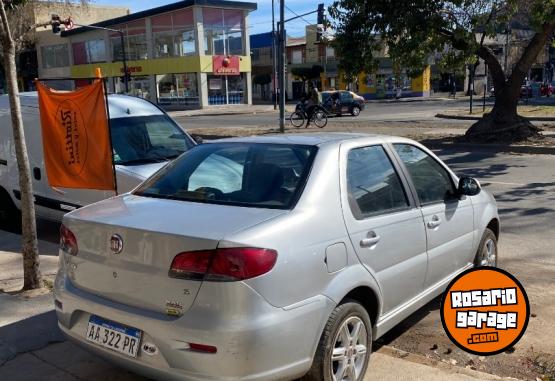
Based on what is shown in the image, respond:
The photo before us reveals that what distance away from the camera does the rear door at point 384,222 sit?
3359 millimetres

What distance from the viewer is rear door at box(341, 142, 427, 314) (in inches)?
132

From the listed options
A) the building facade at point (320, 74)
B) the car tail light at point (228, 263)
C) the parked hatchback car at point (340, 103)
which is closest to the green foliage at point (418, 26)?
the car tail light at point (228, 263)

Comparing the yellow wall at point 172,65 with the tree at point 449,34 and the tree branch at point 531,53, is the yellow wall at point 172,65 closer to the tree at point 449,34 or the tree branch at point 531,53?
the tree at point 449,34

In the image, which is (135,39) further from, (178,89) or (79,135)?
(79,135)

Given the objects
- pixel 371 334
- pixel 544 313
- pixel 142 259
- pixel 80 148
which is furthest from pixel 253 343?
pixel 80 148

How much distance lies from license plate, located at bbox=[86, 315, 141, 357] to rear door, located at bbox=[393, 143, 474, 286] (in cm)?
208

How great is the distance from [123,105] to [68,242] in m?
4.57

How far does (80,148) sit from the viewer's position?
5.59 metres

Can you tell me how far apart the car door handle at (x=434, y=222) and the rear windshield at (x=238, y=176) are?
41.4 inches

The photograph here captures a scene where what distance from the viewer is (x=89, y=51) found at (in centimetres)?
6006

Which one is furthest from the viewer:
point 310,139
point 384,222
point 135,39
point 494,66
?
point 135,39

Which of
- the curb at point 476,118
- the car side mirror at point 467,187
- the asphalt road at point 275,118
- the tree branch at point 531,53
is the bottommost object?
the asphalt road at point 275,118

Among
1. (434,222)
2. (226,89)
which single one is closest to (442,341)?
(434,222)

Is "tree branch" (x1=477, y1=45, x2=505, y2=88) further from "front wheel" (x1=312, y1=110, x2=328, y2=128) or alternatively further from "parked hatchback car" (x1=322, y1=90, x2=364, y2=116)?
"parked hatchback car" (x1=322, y1=90, x2=364, y2=116)
